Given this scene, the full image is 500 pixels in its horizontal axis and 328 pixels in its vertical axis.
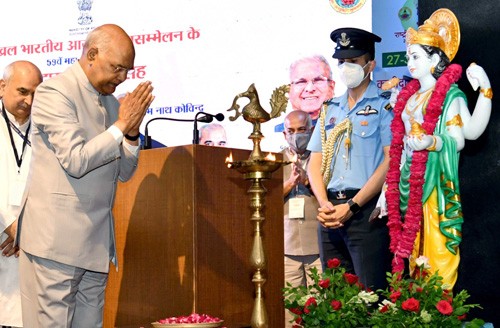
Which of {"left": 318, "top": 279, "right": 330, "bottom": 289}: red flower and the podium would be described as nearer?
the podium

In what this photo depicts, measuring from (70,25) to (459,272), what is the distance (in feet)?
14.2

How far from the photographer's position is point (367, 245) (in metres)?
5.51

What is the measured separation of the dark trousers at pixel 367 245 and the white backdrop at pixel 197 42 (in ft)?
4.62

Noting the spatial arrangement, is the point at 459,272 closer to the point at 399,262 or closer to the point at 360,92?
the point at 399,262

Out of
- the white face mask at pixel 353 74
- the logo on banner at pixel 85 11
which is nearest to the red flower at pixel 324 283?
the white face mask at pixel 353 74

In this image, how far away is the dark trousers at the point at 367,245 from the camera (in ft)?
17.9

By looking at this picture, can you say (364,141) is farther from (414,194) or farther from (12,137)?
(12,137)

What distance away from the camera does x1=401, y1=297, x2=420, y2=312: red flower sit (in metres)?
4.23

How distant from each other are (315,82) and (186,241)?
2659mm

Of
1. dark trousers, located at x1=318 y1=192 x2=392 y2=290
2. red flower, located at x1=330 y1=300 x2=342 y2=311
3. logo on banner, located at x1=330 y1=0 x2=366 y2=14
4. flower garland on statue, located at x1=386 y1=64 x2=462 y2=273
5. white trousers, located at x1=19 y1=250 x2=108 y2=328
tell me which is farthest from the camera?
logo on banner, located at x1=330 y1=0 x2=366 y2=14

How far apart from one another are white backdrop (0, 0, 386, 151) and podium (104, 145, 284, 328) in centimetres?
222

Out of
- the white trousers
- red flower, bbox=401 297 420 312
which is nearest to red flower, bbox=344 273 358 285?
red flower, bbox=401 297 420 312

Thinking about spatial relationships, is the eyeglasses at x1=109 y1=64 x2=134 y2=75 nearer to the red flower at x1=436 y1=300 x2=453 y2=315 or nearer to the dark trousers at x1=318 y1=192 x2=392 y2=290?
the red flower at x1=436 y1=300 x2=453 y2=315

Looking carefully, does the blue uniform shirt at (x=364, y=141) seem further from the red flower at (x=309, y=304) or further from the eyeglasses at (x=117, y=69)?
the eyeglasses at (x=117, y=69)
